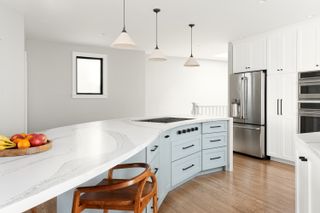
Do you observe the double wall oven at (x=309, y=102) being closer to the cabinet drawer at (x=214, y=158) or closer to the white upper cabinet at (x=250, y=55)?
the white upper cabinet at (x=250, y=55)

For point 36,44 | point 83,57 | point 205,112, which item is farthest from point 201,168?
point 205,112

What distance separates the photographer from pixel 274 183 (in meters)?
3.36

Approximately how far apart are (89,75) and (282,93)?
14.5 feet

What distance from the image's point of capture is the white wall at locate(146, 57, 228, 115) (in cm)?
759

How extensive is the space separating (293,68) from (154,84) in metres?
4.17

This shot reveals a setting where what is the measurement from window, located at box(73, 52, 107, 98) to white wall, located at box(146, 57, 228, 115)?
1.58 meters

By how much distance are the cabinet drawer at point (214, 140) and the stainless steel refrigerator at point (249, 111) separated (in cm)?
119

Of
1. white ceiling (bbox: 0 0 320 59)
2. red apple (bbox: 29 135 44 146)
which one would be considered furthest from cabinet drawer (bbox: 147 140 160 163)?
white ceiling (bbox: 0 0 320 59)

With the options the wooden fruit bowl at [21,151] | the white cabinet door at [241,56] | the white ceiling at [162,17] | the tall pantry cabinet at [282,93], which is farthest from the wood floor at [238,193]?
the white ceiling at [162,17]

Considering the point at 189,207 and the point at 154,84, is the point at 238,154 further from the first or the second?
the point at 154,84

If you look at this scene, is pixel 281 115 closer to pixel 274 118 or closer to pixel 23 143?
pixel 274 118

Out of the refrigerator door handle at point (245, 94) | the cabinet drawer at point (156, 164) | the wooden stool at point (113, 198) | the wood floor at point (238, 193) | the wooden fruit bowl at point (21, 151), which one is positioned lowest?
the wood floor at point (238, 193)

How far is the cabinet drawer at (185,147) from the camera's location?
295cm

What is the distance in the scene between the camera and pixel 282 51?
174 inches
